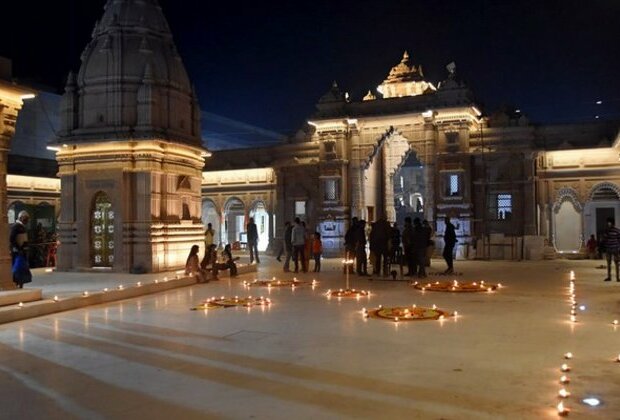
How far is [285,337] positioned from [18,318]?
5307 mm

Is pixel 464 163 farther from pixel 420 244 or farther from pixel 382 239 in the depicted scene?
pixel 382 239

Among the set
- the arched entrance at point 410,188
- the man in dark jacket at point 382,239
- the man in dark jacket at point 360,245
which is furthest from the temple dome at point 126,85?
the arched entrance at point 410,188

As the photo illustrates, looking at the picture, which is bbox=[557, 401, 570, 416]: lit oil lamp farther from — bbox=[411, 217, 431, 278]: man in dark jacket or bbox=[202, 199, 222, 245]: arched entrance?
bbox=[202, 199, 222, 245]: arched entrance

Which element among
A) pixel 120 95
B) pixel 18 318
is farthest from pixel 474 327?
pixel 120 95

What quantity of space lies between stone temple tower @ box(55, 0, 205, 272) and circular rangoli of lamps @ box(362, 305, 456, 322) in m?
9.93

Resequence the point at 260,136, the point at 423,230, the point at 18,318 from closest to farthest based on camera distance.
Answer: the point at 18,318
the point at 423,230
the point at 260,136

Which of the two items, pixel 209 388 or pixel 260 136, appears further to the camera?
pixel 260 136

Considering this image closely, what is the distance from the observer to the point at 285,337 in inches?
343

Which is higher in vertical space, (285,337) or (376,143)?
(376,143)

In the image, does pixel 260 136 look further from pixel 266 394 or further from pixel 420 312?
pixel 266 394

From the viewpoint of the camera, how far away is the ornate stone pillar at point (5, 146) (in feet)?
41.0

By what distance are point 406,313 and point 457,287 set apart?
463 centimetres

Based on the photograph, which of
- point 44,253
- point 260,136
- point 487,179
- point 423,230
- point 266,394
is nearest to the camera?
point 266,394

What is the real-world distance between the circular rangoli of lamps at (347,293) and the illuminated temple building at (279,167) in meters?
7.23
